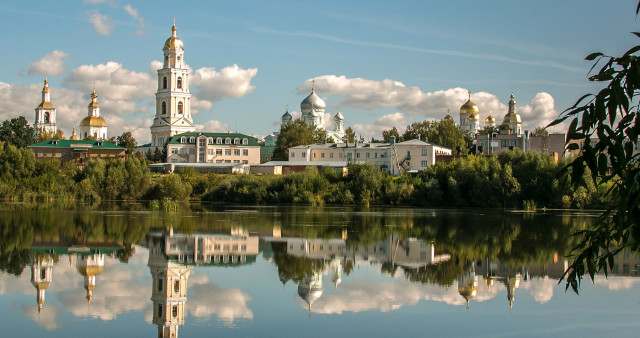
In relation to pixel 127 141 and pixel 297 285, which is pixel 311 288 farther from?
pixel 127 141

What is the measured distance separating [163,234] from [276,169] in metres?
48.4

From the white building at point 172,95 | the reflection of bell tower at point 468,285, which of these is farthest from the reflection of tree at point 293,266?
the white building at point 172,95

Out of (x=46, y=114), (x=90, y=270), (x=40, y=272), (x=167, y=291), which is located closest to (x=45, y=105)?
(x=46, y=114)

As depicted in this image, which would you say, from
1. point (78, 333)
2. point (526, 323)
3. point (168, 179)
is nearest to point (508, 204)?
point (168, 179)

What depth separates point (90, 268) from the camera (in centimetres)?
1700

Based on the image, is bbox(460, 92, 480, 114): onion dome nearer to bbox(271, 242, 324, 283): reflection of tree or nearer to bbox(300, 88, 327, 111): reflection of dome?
bbox(300, 88, 327, 111): reflection of dome

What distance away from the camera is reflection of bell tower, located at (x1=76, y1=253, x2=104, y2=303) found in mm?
14330

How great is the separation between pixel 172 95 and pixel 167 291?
86.5 meters

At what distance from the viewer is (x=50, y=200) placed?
50500 mm

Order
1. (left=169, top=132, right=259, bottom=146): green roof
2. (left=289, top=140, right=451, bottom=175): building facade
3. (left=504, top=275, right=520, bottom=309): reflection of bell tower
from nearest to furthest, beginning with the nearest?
(left=504, top=275, right=520, bottom=309): reflection of bell tower, (left=289, top=140, right=451, bottom=175): building facade, (left=169, top=132, right=259, bottom=146): green roof

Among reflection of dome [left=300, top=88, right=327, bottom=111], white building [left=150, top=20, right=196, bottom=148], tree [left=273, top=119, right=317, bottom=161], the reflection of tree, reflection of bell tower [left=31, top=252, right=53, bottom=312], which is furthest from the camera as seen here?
reflection of dome [left=300, top=88, right=327, bottom=111]

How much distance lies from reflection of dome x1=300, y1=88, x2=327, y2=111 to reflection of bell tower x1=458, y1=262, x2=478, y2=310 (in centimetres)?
9655

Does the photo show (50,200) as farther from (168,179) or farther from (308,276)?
(308,276)

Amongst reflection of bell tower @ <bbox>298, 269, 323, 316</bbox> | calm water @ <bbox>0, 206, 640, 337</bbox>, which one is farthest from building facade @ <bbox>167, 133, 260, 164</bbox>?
reflection of bell tower @ <bbox>298, 269, 323, 316</bbox>
